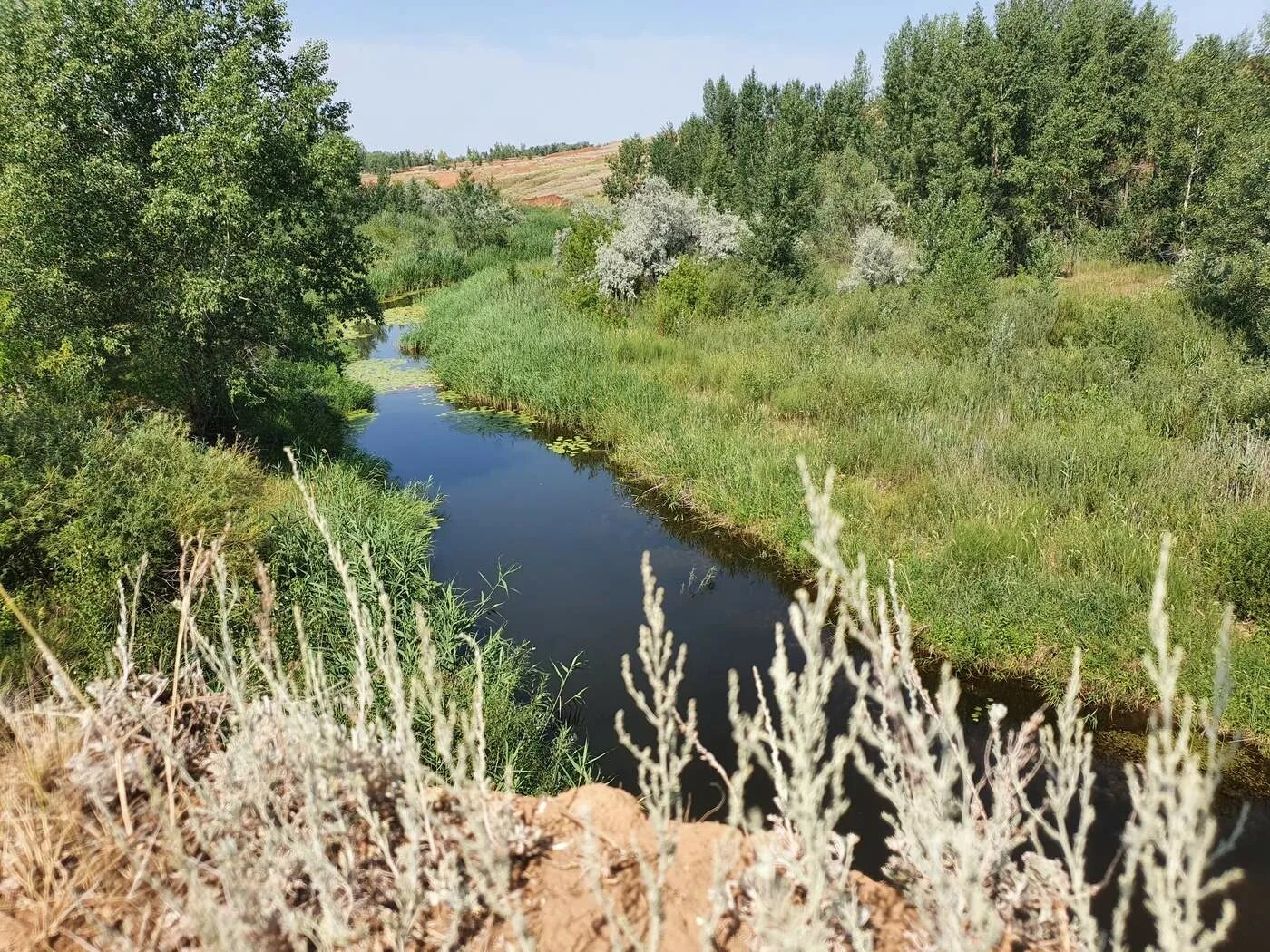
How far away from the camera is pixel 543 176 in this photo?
6294cm

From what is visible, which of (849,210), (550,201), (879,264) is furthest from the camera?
(550,201)

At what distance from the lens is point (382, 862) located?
8.71 feet

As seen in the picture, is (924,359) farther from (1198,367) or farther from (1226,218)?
(1226,218)

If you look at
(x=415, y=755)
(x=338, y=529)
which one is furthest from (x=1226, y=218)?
(x=415, y=755)

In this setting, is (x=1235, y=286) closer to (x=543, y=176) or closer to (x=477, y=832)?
(x=477, y=832)

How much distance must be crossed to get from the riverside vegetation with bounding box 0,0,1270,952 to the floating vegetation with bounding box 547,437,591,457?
0.29m

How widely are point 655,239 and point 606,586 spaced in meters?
12.2

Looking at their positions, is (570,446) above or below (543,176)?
below

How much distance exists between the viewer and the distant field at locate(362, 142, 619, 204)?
53.2 m

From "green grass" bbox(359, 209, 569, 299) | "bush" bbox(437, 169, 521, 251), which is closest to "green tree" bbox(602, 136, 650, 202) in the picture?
"green grass" bbox(359, 209, 569, 299)

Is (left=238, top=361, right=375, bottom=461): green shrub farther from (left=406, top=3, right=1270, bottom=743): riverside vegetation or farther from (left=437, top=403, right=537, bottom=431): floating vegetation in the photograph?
(left=406, top=3, right=1270, bottom=743): riverside vegetation

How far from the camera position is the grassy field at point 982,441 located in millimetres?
6168

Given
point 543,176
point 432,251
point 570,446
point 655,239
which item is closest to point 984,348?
point 570,446

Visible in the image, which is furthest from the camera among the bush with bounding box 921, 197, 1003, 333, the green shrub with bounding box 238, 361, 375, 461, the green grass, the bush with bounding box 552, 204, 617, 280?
the green grass
